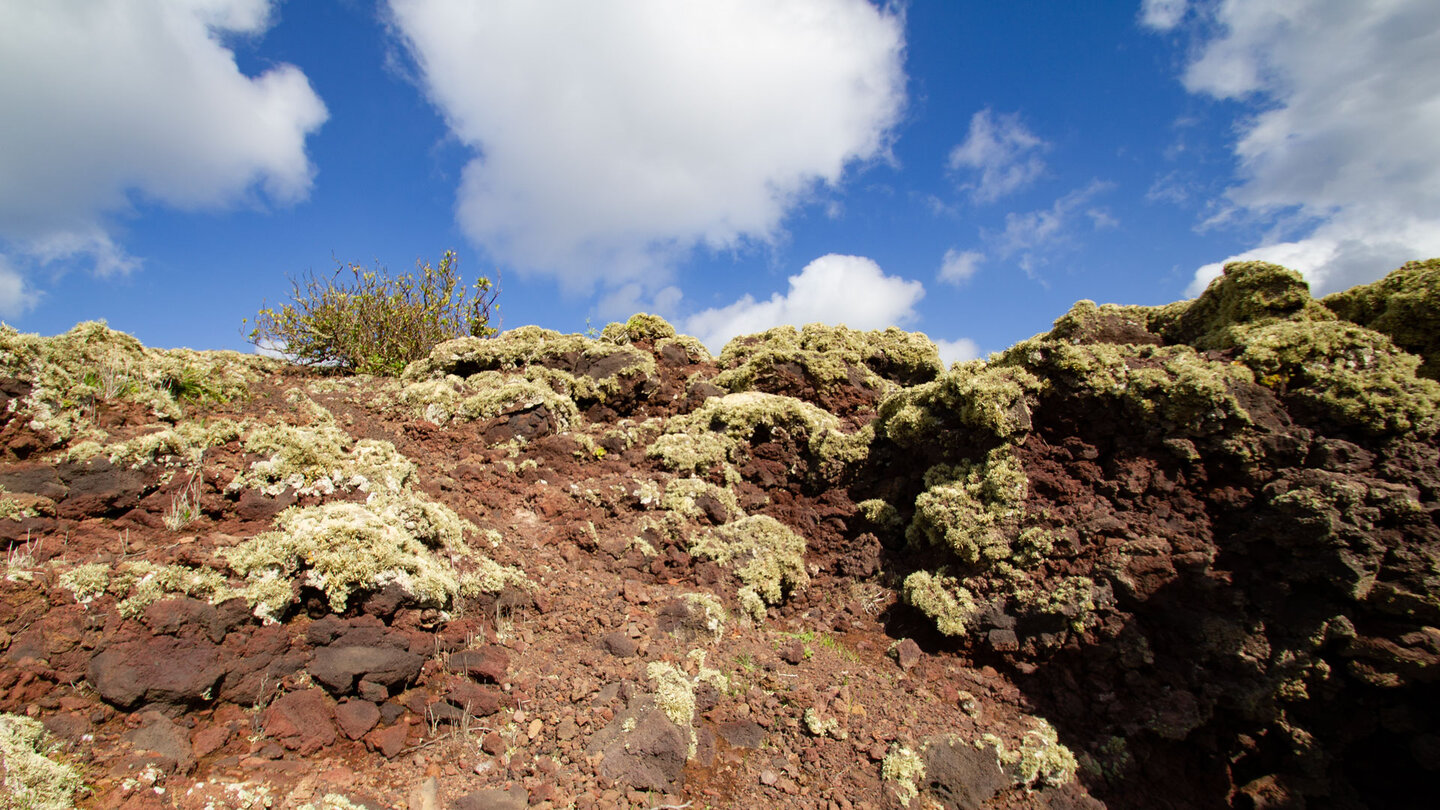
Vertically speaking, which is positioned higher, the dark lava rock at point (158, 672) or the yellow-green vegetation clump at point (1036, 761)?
the dark lava rock at point (158, 672)

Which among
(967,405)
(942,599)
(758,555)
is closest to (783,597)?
(758,555)

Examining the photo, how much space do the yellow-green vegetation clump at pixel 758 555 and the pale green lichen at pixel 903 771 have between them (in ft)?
6.64

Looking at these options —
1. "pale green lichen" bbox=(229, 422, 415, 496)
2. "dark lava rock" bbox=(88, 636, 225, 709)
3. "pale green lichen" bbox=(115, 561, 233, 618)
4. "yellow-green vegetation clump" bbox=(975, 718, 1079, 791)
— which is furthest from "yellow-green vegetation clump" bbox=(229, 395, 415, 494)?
"yellow-green vegetation clump" bbox=(975, 718, 1079, 791)

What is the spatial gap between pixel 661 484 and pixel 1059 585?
445 cm

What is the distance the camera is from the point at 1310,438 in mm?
→ 5754

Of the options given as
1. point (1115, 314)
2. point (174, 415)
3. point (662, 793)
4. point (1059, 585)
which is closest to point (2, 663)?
point (174, 415)

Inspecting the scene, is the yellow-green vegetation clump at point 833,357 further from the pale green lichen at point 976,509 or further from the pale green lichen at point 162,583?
the pale green lichen at point 162,583

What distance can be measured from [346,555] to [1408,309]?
1015cm

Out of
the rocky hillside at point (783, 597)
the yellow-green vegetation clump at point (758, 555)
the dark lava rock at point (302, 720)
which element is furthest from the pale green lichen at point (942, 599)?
the dark lava rock at point (302, 720)

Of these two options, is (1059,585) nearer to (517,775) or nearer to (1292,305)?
(1292,305)

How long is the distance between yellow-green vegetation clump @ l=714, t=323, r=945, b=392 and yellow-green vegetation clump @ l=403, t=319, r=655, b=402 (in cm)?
159

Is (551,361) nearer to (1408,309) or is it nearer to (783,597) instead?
(783,597)

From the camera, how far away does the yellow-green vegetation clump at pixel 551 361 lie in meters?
9.79

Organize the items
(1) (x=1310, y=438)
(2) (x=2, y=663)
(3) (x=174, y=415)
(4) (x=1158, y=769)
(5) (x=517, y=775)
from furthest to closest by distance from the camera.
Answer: (3) (x=174, y=415)
(1) (x=1310, y=438)
(4) (x=1158, y=769)
(5) (x=517, y=775)
(2) (x=2, y=663)
